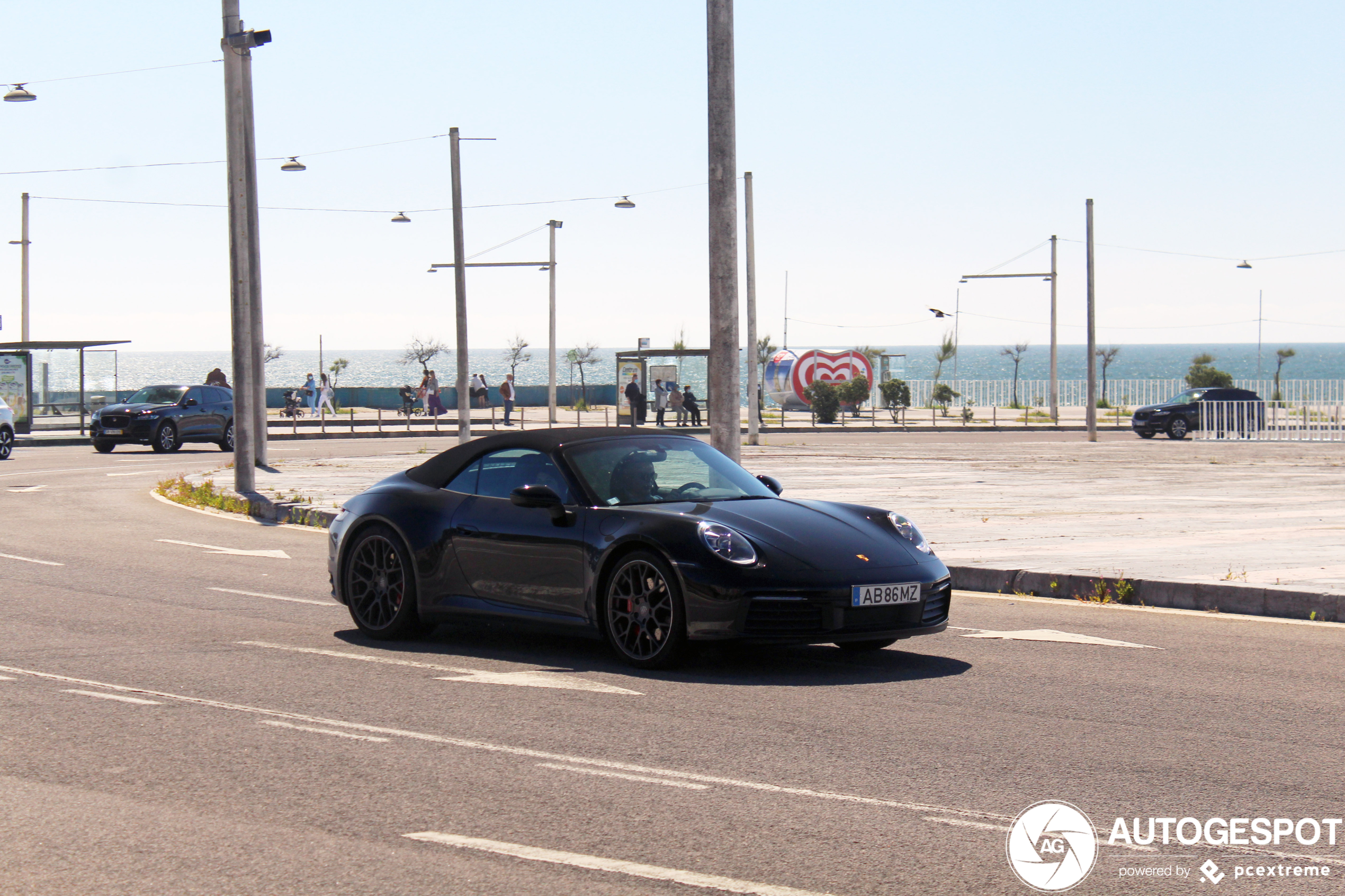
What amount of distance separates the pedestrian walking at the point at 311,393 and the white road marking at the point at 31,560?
41812 mm

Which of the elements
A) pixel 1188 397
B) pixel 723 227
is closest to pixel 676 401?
pixel 1188 397

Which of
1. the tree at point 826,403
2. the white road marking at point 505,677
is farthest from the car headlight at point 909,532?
the tree at point 826,403

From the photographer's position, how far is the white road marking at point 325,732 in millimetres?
6180

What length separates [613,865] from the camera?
4.44 metres

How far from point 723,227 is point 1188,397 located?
30.0 metres

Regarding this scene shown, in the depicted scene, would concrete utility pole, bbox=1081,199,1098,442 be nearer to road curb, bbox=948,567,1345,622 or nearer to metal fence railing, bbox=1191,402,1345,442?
metal fence railing, bbox=1191,402,1345,442

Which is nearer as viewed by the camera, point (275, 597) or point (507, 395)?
point (275, 597)

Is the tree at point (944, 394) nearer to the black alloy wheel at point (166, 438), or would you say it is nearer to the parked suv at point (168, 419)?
the parked suv at point (168, 419)

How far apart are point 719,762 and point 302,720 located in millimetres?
2045

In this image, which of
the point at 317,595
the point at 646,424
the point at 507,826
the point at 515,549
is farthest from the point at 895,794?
the point at 646,424

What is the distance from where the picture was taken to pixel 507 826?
4.86 m

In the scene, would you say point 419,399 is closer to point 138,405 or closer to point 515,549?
point 138,405

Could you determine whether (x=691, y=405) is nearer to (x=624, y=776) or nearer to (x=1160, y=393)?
(x=1160, y=393)

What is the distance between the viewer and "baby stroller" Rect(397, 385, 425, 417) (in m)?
52.0
